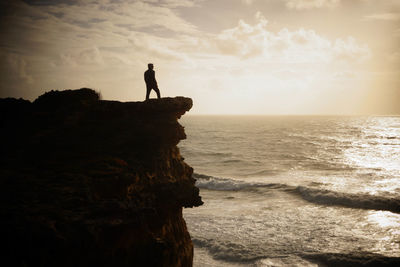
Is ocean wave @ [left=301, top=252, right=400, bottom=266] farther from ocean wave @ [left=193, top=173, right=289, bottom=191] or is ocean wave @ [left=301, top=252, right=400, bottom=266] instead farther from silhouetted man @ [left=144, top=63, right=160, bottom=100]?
ocean wave @ [left=193, top=173, right=289, bottom=191]

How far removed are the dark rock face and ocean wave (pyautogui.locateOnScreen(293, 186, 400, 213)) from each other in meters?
18.1

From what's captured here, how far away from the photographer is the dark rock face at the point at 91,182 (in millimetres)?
6099

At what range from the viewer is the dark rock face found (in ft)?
20.0

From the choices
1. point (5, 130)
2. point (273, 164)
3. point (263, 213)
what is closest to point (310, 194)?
point (263, 213)

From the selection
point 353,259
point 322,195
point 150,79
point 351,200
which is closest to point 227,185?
point 322,195

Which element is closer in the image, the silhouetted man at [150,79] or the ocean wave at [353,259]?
the silhouetted man at [150,79]

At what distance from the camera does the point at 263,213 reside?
21016 mm

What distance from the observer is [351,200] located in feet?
77.5

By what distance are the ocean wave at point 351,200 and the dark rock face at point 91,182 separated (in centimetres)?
1814

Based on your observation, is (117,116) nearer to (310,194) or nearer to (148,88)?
(148,88)

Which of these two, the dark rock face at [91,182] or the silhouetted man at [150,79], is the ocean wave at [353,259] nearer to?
the dark rock face at [91,182]

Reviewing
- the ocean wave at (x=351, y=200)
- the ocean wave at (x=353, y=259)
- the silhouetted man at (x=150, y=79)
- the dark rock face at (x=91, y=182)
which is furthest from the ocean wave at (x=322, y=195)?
the silhouetted man at (x=150, y=79)

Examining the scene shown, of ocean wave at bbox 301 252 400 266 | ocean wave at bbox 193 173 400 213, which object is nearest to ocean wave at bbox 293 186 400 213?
ocean wave at bbox 193 173 400 213

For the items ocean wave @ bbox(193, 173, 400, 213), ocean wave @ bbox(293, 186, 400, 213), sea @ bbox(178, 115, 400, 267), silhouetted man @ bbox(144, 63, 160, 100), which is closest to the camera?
silhouetted man @ bbox(144, 63, 160, 100)
